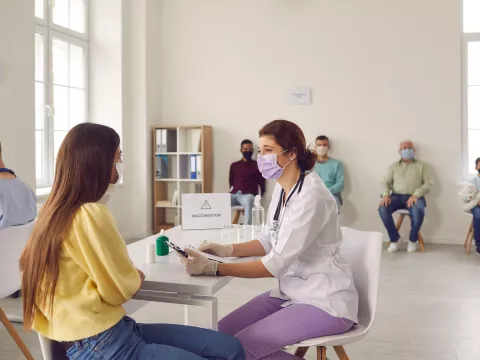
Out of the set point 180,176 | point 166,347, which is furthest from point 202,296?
point 180,176

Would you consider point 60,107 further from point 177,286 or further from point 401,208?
point 177,286

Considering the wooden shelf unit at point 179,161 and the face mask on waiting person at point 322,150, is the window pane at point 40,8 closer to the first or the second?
the wooden shelf unit at point 179,161

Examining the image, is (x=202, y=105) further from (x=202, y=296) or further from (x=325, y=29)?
(x=202, y=296)

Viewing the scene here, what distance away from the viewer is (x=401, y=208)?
6.19m

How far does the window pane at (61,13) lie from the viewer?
19.8 feet

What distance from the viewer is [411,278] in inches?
187

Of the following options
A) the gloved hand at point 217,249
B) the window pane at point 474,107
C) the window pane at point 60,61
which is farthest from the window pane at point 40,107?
the window pane at point 474,107

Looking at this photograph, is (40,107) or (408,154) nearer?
(40,107)

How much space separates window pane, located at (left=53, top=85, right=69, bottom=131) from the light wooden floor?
2.59 metres

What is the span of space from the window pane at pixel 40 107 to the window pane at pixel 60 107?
0.23 m

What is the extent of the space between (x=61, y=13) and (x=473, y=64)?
5000 millimetres

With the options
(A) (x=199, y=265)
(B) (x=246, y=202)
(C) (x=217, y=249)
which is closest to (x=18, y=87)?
(B) (x=246, y=202)

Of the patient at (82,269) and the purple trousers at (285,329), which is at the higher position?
the patient at (82,269)

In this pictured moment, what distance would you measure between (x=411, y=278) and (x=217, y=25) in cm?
419
